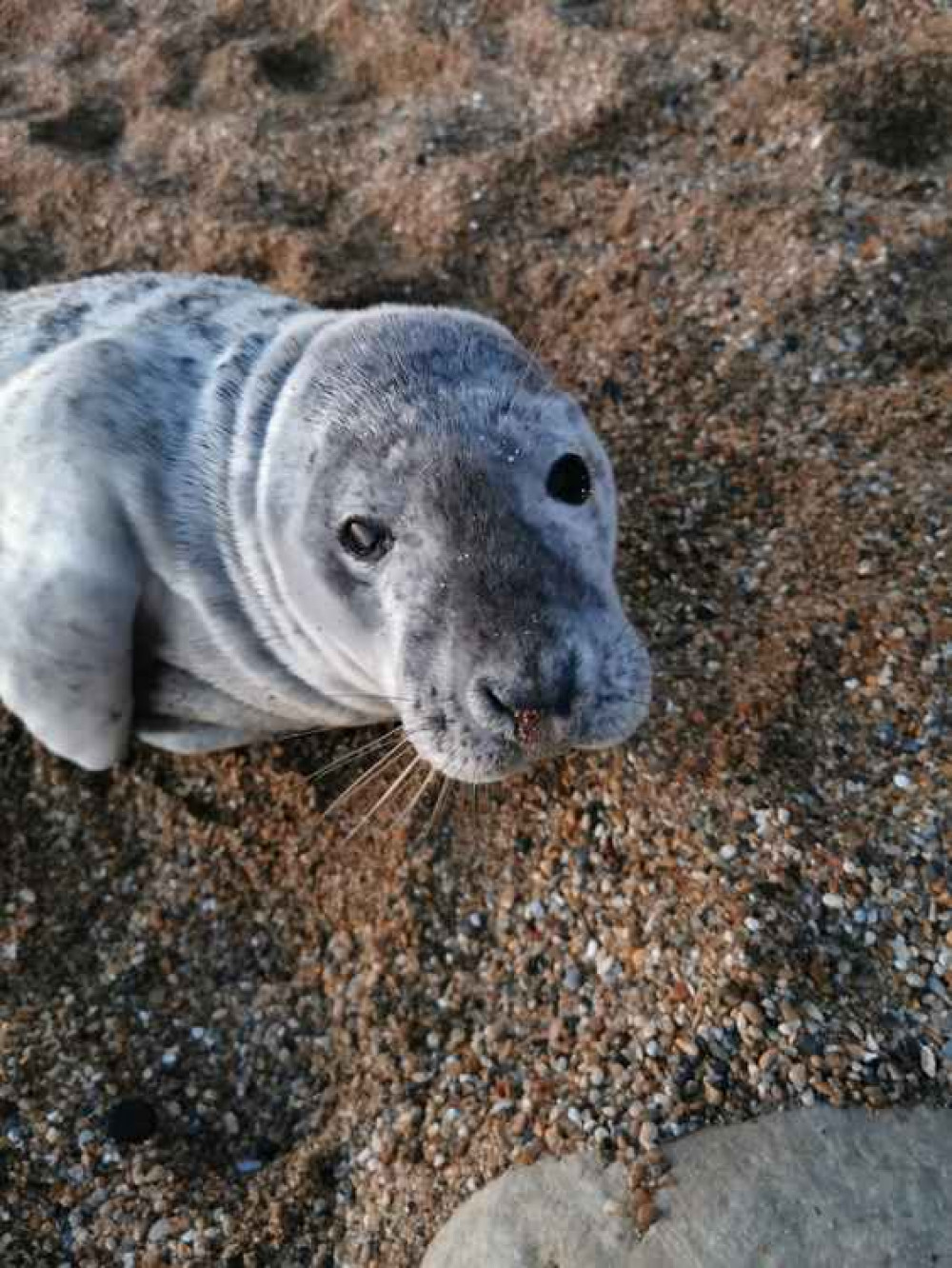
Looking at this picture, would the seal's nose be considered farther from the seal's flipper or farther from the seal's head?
the seal's flipper

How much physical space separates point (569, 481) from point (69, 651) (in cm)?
117

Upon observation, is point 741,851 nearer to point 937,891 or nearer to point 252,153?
point 937,891

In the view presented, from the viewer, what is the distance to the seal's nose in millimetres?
1894

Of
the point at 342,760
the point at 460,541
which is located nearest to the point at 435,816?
the point at 342,760

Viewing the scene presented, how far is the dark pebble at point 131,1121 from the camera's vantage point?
2.34 m

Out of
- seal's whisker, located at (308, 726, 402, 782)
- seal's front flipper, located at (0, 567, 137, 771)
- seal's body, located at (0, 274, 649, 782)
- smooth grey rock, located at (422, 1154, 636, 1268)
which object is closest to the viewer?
smooth grey rock, located at (422, 1154, 636, 1268)

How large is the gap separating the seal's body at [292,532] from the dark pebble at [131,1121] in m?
0.81

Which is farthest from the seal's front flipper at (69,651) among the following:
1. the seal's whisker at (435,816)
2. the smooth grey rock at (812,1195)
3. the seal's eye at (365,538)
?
the smooth grey rock at (812,1195)

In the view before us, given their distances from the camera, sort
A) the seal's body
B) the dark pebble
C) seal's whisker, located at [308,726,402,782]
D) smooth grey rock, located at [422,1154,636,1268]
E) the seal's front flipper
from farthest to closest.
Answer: seal's whisker, located at [308,726,402,782] → the seal's front flipper → the dark pebble → the seal's body → smooth grey rock, located at [422,1154,636,1268]

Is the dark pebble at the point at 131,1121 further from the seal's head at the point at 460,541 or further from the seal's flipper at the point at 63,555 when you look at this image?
the seal's head at the point at 460,541

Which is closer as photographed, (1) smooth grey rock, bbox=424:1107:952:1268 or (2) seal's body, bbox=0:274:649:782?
(1) smooth grey rock, bbox=424:1107:952:1268

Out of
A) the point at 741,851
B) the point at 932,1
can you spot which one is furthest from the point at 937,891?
the point at 932,1

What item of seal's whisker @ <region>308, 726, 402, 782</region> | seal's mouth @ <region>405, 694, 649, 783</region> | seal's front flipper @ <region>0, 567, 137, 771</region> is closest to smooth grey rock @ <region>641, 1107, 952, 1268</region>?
seal's mouth @ <region>405, 694, 649, 783</region>

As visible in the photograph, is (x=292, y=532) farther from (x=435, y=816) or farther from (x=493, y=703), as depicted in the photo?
(x=435, y=816)
